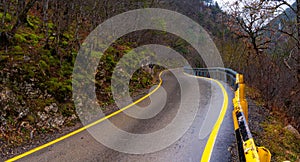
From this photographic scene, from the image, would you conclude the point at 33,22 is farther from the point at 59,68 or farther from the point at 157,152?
the point at 157,152

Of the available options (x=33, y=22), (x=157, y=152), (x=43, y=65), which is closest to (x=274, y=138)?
(x=157, y=152)

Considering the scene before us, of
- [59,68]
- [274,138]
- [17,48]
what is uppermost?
[17,48]

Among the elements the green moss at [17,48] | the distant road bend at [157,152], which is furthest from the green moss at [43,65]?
the distant road bend at [157,152]

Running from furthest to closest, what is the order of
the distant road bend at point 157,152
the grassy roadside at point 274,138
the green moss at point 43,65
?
the green moss at point 43,65 → the grassy roadside at point 274,138 → the distant road bend at point 157,152

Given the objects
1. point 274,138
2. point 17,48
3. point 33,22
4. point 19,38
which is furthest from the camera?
point 33,22

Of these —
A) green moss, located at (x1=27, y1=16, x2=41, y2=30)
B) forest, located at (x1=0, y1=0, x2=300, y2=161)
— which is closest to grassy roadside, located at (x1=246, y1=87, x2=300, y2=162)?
forest, located at (x1=0, y1=0, x2=300, y2=161)

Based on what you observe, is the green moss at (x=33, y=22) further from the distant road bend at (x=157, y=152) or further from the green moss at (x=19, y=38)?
the distant road bend at (x=157, y=152)

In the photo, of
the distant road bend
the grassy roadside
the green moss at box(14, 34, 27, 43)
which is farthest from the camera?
the green moss at box(14, 34, 27, 43)

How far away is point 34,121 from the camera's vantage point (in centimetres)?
714

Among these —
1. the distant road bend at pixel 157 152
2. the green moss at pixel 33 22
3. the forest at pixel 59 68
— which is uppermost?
the green moss at pixel 33 22

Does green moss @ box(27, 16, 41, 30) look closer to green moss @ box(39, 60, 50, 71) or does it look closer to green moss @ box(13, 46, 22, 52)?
green moss @ box(13, 46, 22, 52)

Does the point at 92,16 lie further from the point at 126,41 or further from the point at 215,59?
the point at 215,59

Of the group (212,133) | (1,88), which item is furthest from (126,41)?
(212,133)

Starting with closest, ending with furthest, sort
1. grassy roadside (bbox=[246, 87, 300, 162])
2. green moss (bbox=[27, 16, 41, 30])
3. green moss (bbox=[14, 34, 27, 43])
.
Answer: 1. grassy roadside (bbox=[246, 87, 300, 162])
2. green moss (bbox=[14, 34, 27, 43])
3. green moss (bbox=[27, 16, 41, 30])
